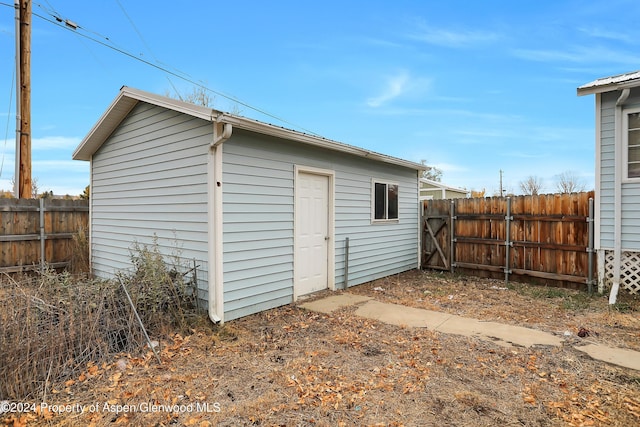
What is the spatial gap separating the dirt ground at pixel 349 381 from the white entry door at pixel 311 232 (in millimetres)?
1352

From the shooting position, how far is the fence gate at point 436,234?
8.59 metres

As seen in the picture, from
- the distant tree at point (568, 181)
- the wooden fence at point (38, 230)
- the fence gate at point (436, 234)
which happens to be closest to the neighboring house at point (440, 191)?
the distant tree at point (568, 181)

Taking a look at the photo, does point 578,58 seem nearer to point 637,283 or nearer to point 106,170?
point 637,283

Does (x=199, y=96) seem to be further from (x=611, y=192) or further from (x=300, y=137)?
(x=611, y=192)

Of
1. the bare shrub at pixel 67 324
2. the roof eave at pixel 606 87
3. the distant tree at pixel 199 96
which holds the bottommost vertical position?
the bare shrub at pixel 67 324

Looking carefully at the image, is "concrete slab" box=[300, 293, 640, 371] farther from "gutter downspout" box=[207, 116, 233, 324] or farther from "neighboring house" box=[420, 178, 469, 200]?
"neighboring house" box=[420, 178, 469, 200]

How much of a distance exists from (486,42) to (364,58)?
13.1 feet

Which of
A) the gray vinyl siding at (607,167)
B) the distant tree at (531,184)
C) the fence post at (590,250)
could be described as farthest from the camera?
the distant tree at (531,184)

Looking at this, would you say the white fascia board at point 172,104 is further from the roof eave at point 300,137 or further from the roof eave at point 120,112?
the roof eave at point 300,137

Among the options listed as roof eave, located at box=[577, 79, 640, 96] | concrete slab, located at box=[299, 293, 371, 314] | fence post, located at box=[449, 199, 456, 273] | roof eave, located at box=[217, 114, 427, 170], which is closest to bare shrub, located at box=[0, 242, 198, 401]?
concrete slab, located at box=[299, 293, 371, 314]

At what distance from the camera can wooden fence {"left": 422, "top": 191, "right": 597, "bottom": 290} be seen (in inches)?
258

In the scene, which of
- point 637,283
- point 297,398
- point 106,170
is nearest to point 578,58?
point 637,283

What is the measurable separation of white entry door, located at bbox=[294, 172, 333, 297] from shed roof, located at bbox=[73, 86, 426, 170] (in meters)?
0.69

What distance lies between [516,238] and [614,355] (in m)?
4.18
